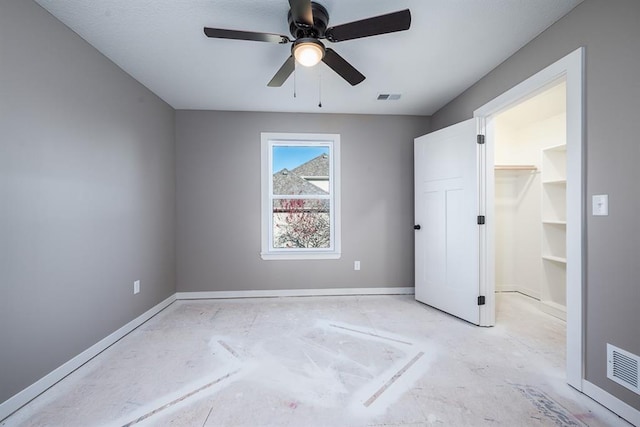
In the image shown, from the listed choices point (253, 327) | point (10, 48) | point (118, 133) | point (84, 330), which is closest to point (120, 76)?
point (118, 133)

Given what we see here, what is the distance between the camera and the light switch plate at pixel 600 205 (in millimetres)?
1611

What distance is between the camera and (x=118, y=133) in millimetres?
2525

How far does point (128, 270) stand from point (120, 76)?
1.82 meters

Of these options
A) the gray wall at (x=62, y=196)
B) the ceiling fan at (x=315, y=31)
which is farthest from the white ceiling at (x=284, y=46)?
the gray wall at (x=62, y=196)

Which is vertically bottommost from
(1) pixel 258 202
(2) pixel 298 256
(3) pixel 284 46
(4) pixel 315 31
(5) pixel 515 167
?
(2) pixel 298 256

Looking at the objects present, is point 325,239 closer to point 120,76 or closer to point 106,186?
point 106,186

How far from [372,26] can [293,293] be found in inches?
121

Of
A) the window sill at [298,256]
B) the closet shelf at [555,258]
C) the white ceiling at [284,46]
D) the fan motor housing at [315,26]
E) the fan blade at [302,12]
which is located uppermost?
the white ceiling at [284,46]

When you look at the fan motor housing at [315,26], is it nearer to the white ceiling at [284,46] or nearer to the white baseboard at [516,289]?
the white ceiling at [284,46]

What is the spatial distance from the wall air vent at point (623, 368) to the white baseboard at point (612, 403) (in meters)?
0.11

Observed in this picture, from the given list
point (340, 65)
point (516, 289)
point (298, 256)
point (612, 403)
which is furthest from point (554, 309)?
point (340, 65)

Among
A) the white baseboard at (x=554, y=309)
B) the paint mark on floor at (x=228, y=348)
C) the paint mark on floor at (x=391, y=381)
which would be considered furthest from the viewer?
the white baseboard at (x=554, y=309)

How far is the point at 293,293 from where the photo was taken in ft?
12.1

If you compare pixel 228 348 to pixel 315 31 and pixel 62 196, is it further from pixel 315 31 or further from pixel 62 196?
pixel 315 31
